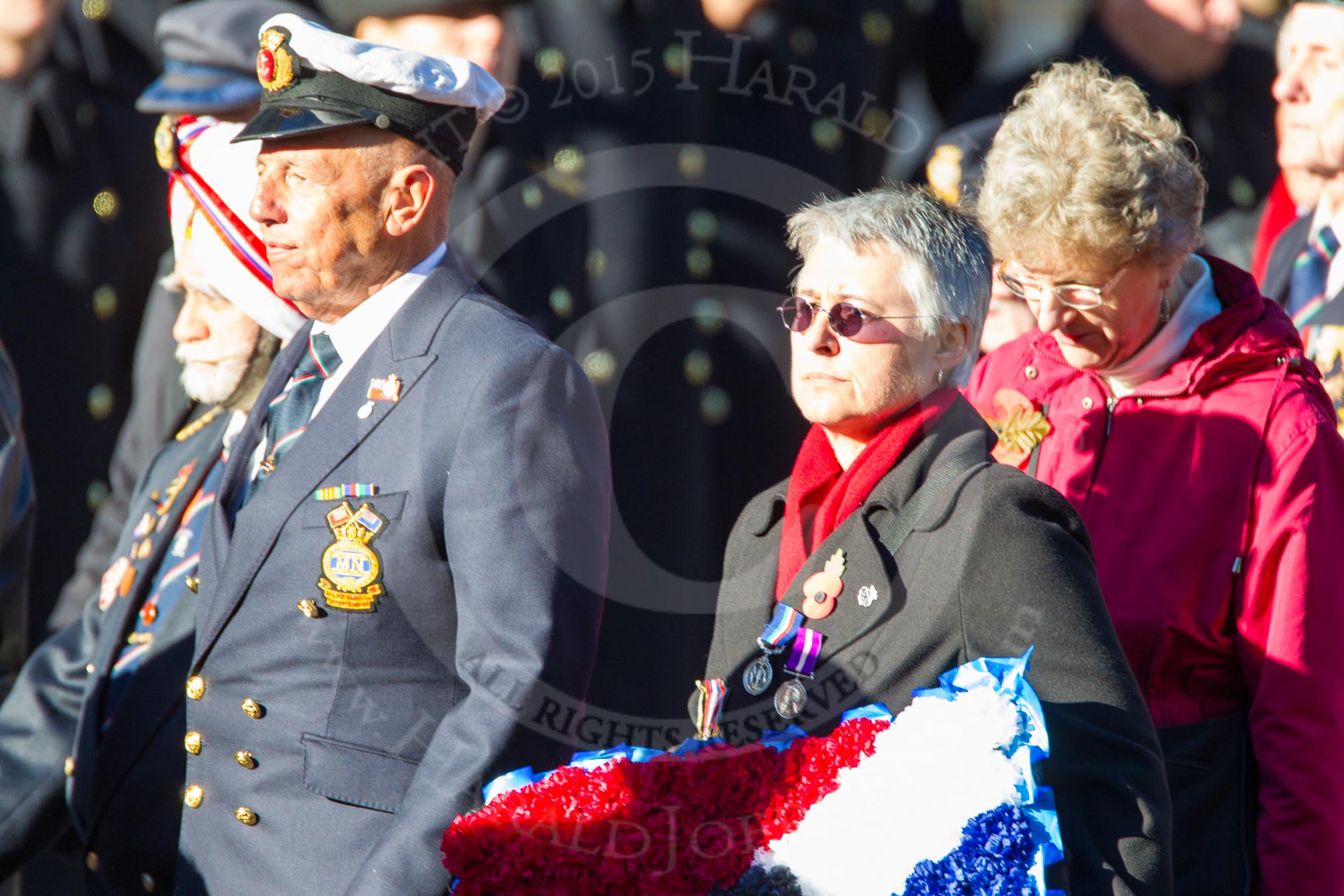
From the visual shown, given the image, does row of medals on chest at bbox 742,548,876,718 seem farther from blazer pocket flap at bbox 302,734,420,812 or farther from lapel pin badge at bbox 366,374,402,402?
lapel pin badge at bbox 366,374,402,402

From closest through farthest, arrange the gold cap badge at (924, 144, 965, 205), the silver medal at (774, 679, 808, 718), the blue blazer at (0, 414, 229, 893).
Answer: the silver medal at (774, 679, 808, 718) < the blue blazer at (0, 414, 229, 893) < the gold cap badge at (924, 144, 965, 205)

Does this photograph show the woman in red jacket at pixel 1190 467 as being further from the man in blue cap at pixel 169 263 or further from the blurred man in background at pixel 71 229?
the blurred man in background at pixel 71 229

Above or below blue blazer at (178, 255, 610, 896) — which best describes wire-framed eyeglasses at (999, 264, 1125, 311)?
above

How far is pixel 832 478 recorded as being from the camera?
7.43 feet

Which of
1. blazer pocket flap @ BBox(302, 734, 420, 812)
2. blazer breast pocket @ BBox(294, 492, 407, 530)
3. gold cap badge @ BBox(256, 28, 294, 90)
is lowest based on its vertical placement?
blazer pocket flap @ BBox(302, 734, 420, 812)

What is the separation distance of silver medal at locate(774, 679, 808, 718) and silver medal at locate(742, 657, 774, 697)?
49 millimetres

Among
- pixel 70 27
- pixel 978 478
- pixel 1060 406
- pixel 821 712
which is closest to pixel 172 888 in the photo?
pixel 821 712

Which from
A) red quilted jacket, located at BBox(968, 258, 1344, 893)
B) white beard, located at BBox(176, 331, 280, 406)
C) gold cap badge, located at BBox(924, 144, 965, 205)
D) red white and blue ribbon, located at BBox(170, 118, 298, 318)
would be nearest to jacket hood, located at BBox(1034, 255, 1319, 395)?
red quilted jacket, located at BBox(968, 258, 1344, 893)

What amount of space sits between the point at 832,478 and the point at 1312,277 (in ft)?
6.13

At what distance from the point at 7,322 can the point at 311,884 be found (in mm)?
2207

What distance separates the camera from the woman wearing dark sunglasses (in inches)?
71.9

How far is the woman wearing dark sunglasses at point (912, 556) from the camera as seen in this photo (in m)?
1.83

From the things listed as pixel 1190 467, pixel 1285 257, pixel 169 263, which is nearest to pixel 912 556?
pixel 1190 467

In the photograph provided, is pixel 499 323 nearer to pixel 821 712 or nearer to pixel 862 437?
pixel 862 437
